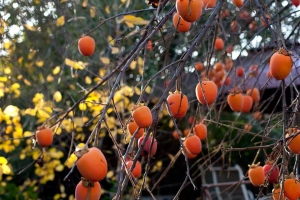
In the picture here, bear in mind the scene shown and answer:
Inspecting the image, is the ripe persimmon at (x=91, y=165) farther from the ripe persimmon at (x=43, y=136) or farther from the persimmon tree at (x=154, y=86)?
the ripe persimmon at (x=43, y=136)

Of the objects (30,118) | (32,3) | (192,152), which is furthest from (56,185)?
(192,152)

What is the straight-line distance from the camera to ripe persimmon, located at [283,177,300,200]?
1156 millimetres

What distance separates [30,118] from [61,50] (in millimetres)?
650

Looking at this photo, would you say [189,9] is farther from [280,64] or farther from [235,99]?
[235,99]

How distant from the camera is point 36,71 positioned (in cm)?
370

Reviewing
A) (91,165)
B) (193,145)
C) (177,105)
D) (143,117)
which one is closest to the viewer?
(91,165)

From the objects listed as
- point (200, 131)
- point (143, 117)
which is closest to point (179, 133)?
point (143, 117)

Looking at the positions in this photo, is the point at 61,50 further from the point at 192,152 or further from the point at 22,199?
the point at 192,152

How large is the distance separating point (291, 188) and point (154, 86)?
2348 millimetres

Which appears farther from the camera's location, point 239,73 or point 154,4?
point 239,73

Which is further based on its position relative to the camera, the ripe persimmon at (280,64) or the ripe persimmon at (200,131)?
the ripe persimmon at (200,131)

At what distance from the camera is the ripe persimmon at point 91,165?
93 cm

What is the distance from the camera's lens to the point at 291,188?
1165 mm

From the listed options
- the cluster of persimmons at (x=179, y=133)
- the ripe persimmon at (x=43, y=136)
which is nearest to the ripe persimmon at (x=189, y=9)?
the cluster of persimmons at (x=179, y=133)
